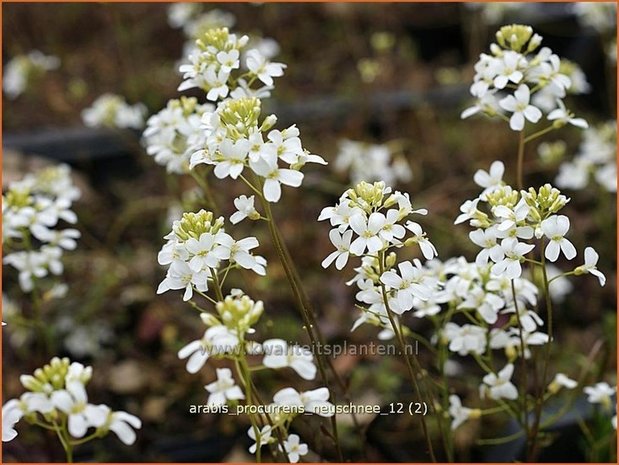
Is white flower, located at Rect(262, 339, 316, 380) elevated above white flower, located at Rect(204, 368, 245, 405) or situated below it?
above

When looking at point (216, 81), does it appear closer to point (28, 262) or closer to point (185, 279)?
point (185, 279)

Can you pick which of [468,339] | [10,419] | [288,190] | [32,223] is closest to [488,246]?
[468,339]

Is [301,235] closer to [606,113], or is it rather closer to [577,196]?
[577,196]

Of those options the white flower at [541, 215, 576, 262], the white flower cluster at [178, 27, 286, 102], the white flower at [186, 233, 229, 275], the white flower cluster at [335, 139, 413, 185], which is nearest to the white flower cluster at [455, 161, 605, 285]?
the white flower at [541, 215, 576, 262]

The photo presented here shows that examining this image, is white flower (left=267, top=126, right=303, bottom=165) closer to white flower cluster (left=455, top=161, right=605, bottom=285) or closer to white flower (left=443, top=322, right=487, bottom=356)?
white flower cluster (left=455, top=161, right=605, bottom=285)

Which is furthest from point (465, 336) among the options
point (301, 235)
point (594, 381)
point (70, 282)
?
point (70, 282)
